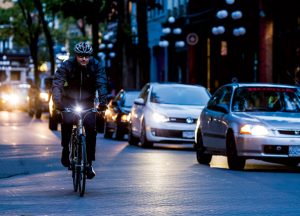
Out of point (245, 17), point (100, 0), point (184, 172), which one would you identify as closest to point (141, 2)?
point (245, 17)

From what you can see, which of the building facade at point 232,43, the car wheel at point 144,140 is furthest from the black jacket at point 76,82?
the building facade at point 232,43

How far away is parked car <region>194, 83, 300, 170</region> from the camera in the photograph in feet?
62.5

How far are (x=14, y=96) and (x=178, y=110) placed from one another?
4134 centimetres

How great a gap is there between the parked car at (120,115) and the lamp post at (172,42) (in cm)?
1861

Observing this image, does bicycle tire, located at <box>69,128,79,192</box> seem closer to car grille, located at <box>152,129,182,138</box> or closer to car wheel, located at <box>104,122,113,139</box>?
car grille, located at <box>152,129,182,138</box>

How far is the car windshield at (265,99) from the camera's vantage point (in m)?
20.2

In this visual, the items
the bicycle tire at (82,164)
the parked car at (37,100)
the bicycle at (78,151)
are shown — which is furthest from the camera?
the parked car at (37,100)

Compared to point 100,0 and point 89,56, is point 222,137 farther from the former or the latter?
point 100,0

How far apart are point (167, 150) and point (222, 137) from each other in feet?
21.3

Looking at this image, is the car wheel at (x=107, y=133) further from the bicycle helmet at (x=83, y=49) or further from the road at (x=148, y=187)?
the bicycle helmet at (x=83, y=49)

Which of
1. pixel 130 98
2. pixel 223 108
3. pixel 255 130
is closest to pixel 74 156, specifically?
pixel 255 130

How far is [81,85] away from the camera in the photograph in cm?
1478

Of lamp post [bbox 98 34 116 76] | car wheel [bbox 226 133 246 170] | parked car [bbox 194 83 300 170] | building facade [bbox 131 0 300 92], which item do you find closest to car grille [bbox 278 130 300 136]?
parked car [bbox 194 83 300 170]

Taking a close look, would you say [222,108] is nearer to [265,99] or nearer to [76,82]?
[265,99]
